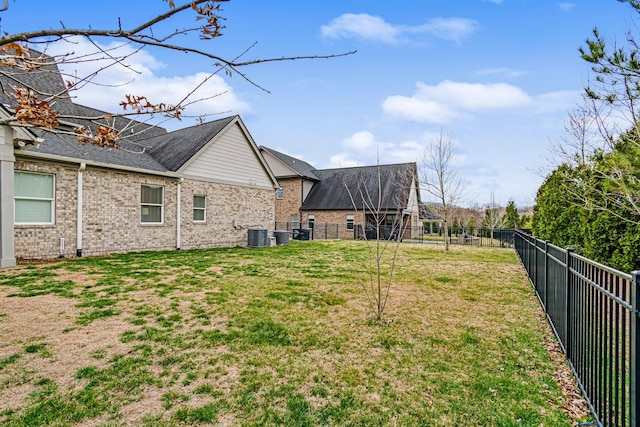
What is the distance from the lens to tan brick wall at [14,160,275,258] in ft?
30.9

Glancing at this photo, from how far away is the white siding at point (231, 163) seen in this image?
14062 mm

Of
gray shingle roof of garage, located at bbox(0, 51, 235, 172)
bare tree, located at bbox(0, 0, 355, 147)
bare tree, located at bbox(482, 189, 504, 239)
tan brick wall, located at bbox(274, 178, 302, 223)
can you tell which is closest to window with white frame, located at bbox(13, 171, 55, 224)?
gray shingle roof of garage, located at bbox(0, 51, 235, 172)

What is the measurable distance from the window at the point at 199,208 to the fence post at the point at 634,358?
46.0 ft

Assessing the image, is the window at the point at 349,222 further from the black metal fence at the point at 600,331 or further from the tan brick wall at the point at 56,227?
the black metal fence at the point at 600,331

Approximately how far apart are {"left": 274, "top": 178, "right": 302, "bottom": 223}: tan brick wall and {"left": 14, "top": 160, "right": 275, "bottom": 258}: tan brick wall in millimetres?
11230

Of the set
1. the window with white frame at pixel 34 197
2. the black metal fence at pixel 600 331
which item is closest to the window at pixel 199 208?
the window with white frame at pixel 34 197

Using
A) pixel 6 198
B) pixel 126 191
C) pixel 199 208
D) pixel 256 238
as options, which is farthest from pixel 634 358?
pixel 256 238

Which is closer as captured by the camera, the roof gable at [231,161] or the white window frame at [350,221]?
the roof gable at [231,161]

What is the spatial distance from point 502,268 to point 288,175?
64.5 ft

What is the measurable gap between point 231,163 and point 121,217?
5568 mm

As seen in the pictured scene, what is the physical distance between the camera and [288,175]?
27453 millimetres

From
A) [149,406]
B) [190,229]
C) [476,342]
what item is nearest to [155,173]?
[190,229]

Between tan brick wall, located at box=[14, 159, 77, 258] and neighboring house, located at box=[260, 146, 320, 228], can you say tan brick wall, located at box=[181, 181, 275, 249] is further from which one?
neighboring house, located at box=[260, 146, 320, 228]

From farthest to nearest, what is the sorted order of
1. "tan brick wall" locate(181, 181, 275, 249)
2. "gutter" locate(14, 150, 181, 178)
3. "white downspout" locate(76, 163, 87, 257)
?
1. "tan brick wall" locate(181, 181, 275, 249)
2. "white downspout" locate(76, 163, 87, 257)
3. "gutter" locate(14, 150, 181, 178)
